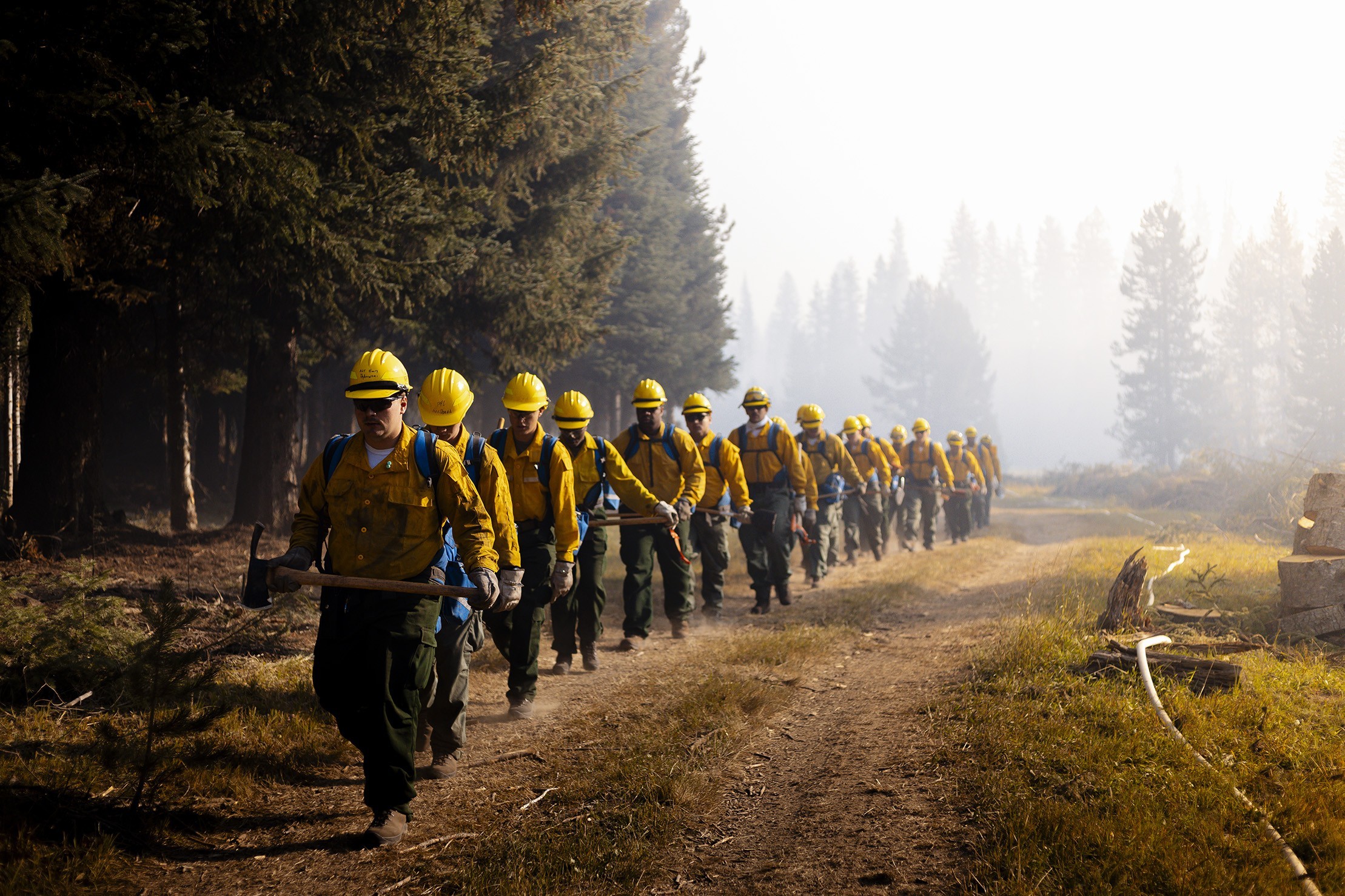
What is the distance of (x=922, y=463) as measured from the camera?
18.3 metres

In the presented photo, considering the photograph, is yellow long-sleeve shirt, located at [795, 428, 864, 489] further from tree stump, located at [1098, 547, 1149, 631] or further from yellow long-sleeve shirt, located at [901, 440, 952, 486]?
tree stump, located at [1098, 547, 1149, 631]

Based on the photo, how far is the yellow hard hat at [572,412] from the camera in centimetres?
752

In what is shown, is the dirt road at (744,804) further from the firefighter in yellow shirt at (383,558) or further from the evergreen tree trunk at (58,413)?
the evergreen tree trunk at (58,413)

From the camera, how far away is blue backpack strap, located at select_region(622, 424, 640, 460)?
889 cm

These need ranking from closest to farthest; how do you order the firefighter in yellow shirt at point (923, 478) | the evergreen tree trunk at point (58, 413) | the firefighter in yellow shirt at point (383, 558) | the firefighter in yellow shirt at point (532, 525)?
the firefighter in yellow shirt at point (383, 558) < the firefighter in yellow shirt at point (532, 525) < the evergreen tree trunk at point (58, 413) < the firefighter in yellow shirt at point (923, 478)

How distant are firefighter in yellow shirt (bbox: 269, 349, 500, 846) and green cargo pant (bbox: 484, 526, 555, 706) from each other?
1814mm

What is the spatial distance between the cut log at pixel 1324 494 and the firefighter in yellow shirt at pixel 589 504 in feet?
21.7

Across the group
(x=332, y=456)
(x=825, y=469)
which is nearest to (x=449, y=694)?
(x=332, y=456)

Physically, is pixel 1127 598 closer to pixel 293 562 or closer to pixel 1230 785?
pixel 1230 785

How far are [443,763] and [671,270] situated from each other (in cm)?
2226

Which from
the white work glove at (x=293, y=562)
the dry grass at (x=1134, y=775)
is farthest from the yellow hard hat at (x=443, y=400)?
the dry grass at (x=1134, y=775)

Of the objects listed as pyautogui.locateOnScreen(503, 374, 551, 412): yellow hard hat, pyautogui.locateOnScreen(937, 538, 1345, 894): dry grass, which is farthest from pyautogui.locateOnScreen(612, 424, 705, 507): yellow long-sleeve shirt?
pyautogui.locateOnScreen(937, 538, 1345, 894): dry grass

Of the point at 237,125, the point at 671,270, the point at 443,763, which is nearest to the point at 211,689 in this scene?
the point at 443,763

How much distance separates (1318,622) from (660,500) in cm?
609
